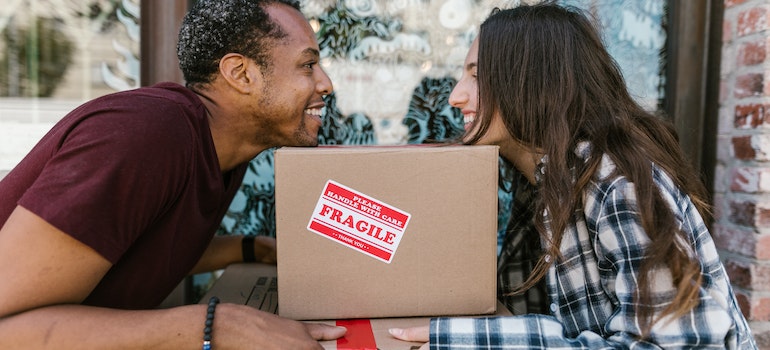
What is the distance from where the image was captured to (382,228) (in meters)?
0.89

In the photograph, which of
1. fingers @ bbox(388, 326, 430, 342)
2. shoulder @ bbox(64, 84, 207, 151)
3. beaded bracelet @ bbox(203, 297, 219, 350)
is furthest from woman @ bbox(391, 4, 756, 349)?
shoulder @ bbox(64, 84, 207, 151)

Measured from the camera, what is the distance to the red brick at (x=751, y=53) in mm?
1319

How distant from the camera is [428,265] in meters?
0.92

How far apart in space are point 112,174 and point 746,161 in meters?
1.43

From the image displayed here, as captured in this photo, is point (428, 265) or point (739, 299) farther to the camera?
point (739, 299)

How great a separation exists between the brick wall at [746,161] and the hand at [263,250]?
120 cm

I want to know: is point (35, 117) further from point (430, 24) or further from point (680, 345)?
point (680, 345)

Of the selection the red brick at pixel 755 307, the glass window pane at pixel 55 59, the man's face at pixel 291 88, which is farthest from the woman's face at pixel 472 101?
the glass window pane at pixel 55 59

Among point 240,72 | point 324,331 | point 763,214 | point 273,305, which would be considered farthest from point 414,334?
point 763,214

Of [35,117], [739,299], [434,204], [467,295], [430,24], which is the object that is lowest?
[739,299]

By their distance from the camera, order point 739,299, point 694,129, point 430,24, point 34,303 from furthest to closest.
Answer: point 430,24 < point 694,129 < point 739,299 < point 34,303

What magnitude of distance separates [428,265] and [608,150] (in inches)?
14.5

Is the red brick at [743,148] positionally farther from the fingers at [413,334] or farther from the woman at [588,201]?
the fingers at [413,334]

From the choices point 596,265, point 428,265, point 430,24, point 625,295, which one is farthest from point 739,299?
point 430,24
